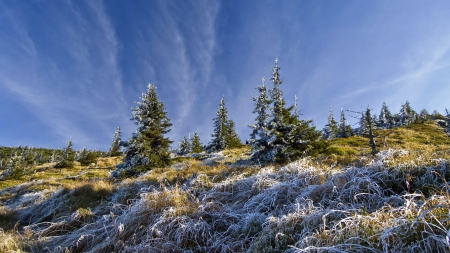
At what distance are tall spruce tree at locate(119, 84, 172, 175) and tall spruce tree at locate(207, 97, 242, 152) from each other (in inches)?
863

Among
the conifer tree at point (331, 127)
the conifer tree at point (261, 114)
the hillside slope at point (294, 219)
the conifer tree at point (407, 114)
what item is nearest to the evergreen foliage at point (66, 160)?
the conifer tree at point (261, 114)

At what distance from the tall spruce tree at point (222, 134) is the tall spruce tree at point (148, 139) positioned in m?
21.9

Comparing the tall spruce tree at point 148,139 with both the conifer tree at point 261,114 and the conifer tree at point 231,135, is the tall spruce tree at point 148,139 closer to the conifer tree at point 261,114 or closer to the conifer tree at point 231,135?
the conifer tree at point 261,114

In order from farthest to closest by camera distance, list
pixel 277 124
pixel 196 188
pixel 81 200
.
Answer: pixel 277 124 < pixel 81 200 < pixel 196 188

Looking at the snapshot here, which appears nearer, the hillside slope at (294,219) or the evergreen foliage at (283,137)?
the hillside slope at (294,219)

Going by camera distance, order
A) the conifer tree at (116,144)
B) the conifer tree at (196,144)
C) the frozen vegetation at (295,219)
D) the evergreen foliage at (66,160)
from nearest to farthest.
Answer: the frozen vegetation at (295,219) < the evergreen foliage at (66,160) < the conifer tree at (196,144) < the conifer tree at (116,144)

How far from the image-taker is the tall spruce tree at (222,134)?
44.2 m

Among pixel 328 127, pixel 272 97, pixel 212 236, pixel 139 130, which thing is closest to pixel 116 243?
pixel 212 236

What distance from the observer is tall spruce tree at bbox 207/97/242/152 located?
44.2 meters

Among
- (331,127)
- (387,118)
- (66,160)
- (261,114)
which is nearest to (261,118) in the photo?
(261,114)

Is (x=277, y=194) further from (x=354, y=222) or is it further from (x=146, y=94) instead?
(x=146, y=94)

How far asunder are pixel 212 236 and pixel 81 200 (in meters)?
6.47

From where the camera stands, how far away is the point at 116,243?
3.74m

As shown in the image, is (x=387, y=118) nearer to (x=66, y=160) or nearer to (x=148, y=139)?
(x=148, y=139)
